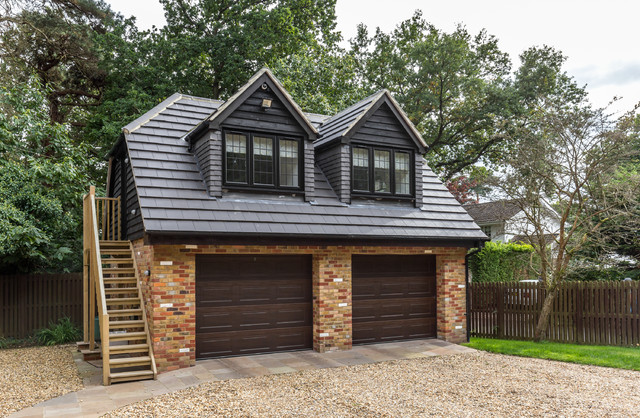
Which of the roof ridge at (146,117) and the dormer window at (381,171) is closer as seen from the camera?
the roof ridge at (146,117)

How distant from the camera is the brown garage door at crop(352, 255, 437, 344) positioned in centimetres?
1083

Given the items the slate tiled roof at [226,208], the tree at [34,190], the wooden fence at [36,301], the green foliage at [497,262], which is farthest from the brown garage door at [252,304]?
the green foliage at [497,262]

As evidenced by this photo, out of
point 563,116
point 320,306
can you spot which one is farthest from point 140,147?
point 563,116

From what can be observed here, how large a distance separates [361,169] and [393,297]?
313 centimetres

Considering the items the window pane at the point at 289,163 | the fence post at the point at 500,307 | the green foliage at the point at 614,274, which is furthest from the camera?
the green foliage at the point at 614,274

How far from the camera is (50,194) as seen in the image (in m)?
12.7

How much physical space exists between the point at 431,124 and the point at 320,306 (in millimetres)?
17816

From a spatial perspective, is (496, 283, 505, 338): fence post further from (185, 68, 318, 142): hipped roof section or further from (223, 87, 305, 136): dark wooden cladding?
(223, 87, 305, 136): dark wooden cladding

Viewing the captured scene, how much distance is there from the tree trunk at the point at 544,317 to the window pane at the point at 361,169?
5.18 metres

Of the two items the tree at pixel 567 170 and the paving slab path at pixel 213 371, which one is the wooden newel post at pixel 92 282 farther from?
the tree at pixel 567 170

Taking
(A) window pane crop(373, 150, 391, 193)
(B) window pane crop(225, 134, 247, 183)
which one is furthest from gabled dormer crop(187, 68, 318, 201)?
(A) window pane crop(373, 150, 391, 193)

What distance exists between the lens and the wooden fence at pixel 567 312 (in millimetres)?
11117

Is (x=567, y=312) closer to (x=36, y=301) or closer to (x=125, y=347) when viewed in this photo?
(x=125, y=347)

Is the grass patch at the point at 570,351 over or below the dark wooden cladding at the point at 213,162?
below
